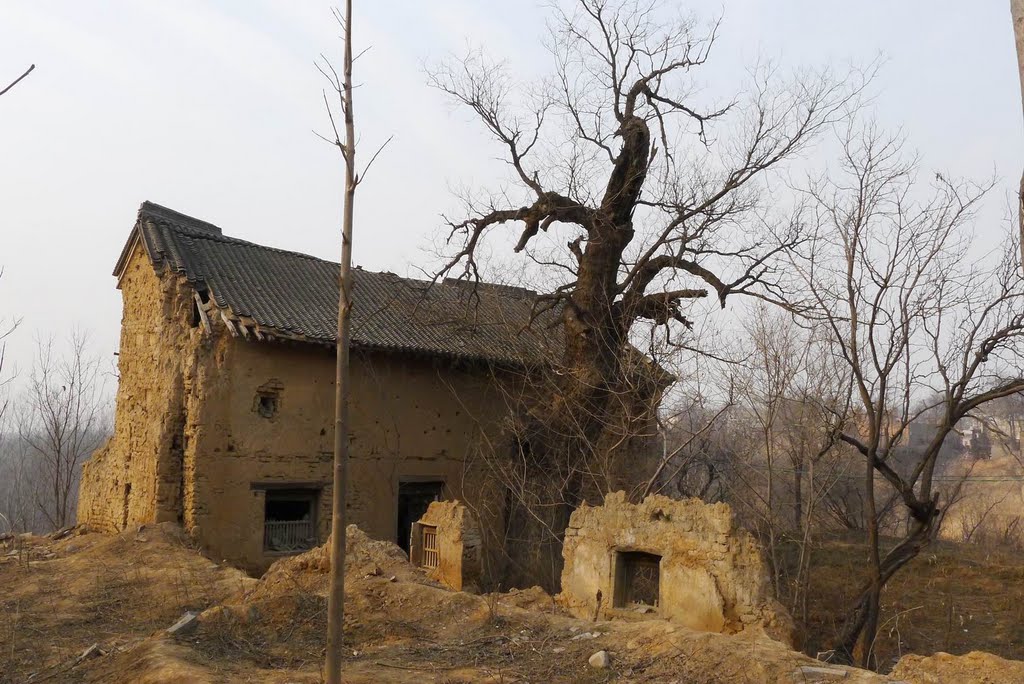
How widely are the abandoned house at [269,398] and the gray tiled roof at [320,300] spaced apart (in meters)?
0.05

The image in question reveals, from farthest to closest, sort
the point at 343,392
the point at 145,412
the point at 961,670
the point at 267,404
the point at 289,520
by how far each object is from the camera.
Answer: the point at 145,412
the point at 289,520
the point at 267,404
the point at 961,670
the point at 343,392

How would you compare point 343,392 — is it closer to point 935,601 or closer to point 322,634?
point 322,634

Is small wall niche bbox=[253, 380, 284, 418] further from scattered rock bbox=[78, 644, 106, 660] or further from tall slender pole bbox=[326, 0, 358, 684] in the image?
tall slender pole bbox=[326, 0, 358, 684]

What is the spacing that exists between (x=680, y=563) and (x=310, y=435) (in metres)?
8.50

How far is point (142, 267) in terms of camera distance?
54.9 feet

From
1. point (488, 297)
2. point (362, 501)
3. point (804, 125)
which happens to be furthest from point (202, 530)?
point (804, 125)

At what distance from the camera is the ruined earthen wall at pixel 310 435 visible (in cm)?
1448

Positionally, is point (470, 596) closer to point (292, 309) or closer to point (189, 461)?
point (189, 461)

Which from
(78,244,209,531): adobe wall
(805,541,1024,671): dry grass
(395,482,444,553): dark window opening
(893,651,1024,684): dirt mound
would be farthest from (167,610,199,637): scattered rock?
(805,541,1024,671): dry grass

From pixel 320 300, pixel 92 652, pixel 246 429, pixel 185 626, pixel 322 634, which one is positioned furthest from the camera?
pixel 320 300

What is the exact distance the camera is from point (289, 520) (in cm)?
1545

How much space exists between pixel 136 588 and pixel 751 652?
26.5 feet

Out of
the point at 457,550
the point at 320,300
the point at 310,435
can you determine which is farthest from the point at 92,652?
the point at 320,300

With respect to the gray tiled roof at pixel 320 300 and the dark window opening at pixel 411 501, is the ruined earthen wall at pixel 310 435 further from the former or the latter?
the gray tiled roof at pixel 320 300
